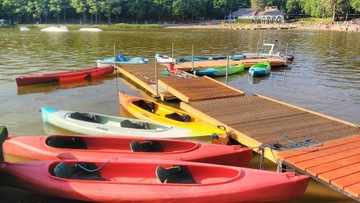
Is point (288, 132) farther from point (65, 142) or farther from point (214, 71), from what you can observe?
point (214, 71)

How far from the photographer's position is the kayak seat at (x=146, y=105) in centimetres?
1316

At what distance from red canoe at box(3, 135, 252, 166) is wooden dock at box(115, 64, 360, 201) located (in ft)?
3.39

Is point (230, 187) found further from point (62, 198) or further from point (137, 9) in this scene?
point (137, 9)

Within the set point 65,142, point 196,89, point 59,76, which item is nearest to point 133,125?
point 65,142

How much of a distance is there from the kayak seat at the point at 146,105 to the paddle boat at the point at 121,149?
3805 millimetres

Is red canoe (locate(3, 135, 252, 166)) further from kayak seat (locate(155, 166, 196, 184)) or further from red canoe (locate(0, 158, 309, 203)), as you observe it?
kayak seat (locate(155, 166, 196, 184))

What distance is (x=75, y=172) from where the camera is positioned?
25.7 feet

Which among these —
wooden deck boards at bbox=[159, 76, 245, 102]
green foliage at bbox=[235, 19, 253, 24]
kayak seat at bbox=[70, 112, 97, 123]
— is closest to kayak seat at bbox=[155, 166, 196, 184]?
kayak seat at bbox=[70, 112, 97, 123]

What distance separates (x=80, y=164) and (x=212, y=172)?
3100 millimetres

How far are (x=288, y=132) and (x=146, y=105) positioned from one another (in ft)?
18.9

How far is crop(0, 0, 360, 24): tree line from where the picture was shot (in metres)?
99.7

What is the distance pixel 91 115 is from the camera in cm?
1190

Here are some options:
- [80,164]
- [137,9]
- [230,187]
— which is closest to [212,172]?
[230,187]

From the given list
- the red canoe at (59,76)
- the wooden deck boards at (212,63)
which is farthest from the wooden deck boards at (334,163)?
the red canoe at (59,76)
